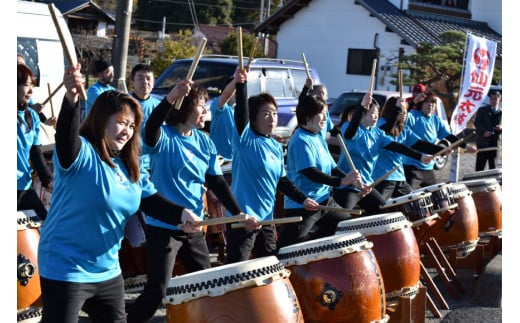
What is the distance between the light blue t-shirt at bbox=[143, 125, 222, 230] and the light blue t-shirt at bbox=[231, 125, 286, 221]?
489mm

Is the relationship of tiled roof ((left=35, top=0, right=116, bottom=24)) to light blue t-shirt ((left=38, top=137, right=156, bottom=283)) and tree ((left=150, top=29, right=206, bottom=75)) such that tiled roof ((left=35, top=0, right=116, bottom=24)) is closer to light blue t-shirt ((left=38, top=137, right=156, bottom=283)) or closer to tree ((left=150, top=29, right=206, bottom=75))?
tree ((left=150, top=29, right=206, bottom=75))

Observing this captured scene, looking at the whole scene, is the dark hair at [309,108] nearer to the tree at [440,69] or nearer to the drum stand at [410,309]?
the drum stand at [410,309]

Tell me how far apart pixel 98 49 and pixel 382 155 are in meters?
14.8

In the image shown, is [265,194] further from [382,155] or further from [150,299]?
[382,155]

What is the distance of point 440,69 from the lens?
67.1 ft

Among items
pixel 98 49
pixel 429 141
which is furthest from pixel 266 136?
pixel 98 49

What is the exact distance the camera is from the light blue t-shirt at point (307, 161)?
5.48 meters

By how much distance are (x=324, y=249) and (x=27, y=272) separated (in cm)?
167

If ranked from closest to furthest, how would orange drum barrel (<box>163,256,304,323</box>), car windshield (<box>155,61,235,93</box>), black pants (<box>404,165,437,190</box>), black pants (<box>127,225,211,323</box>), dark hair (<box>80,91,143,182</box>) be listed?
1. dark hair (<box>80,91,143,182</box>)
2. orange drum barrel (<box>163,256,304,323</box>)
3. black pants (<box>127,225,211,323</box>)
4. black pants (<box>404,165,437,190</box>)
5. car windshield (<box>155,61,235,93</box>)

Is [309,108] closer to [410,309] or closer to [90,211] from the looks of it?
[410,309]

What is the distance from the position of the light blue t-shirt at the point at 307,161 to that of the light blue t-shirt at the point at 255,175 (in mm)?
462

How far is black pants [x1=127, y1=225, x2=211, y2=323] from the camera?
4.30 meters

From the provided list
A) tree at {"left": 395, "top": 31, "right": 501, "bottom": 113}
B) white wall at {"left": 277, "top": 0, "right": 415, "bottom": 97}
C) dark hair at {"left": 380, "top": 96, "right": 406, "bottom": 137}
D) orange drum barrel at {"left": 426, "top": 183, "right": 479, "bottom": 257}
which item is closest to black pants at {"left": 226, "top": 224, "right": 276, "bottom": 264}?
orange drum barrel at {"left": 426, "top": 183, "right": 479, "bottom": 257}

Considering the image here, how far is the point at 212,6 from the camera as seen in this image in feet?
126
